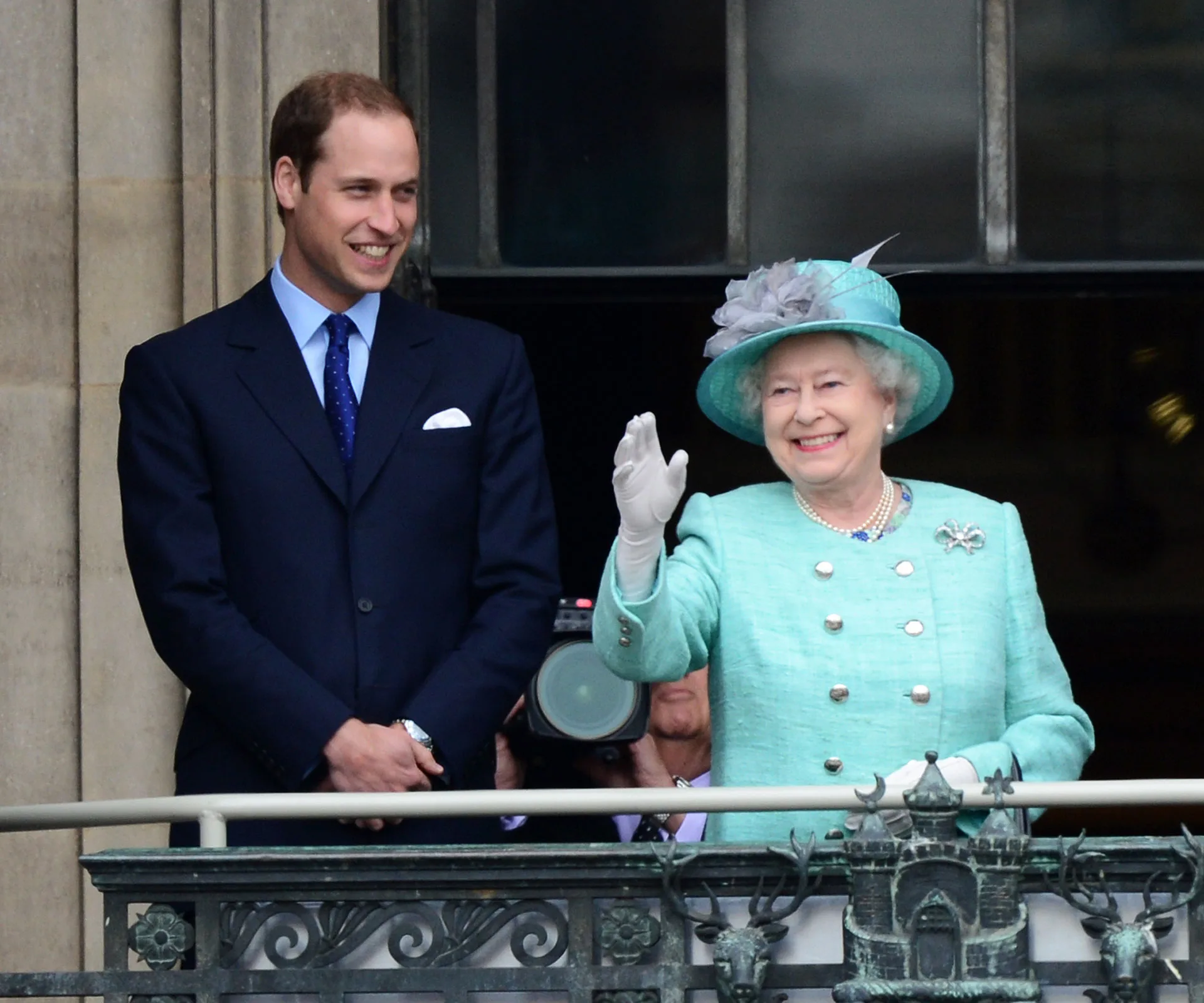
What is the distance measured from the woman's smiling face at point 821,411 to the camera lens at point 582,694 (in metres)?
0.79

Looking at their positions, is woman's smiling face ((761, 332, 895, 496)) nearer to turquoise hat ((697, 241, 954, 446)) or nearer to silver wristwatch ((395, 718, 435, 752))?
turquoise hat ((697, 241, 954, 446))

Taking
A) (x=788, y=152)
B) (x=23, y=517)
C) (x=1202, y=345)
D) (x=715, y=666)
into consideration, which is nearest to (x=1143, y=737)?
(x=1202, y=345)

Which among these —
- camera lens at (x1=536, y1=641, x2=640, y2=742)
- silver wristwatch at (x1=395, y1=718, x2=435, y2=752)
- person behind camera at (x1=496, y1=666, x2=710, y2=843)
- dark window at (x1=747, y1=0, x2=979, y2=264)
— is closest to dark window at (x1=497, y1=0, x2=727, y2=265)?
dark window at (x1=747, y1=0, x2=979, y2=264)

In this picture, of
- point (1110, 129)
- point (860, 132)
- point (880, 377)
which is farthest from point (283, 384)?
point (1110, 129)

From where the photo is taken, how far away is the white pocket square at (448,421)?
4531mm

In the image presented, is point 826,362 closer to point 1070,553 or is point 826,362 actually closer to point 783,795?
point 783,795

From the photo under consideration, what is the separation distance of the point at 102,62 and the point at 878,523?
2.30m

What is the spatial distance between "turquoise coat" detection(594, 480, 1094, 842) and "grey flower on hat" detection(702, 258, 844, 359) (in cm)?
28

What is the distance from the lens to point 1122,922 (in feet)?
12.6

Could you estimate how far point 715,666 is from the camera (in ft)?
14.1

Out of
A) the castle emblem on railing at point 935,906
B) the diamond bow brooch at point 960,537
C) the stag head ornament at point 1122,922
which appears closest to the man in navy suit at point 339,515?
the diamond bow brooch at point 960,537

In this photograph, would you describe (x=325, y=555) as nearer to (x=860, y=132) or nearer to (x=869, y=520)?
(x=869, y=520)

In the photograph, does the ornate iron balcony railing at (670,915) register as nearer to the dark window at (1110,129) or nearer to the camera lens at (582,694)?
the camera lens at (582,694)

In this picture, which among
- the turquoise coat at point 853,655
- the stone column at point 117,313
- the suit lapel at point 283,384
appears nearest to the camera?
the turquoise coat at point 853,655
